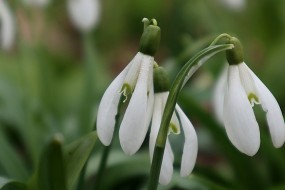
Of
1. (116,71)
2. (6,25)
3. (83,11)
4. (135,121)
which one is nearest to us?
(135,121)

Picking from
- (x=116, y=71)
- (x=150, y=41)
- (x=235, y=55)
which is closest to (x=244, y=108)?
(x=235, y=55)

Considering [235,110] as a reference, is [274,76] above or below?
below

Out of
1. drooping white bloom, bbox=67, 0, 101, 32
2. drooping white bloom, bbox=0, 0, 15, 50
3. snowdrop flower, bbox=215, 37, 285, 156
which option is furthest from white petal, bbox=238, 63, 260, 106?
drooping white bloom, bbox=67, 0, 101, 32

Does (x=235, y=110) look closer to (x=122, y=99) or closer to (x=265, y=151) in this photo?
(x=122, y=99)

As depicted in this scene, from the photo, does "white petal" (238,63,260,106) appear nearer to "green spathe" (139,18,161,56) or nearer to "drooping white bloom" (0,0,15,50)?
"green spathe" (139,18,161,56)

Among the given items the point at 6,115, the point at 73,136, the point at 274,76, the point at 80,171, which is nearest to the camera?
the point at 80,171

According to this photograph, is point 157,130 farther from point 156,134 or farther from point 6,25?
point 6,25

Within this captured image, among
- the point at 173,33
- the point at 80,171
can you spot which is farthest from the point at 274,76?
the point at 80,171
